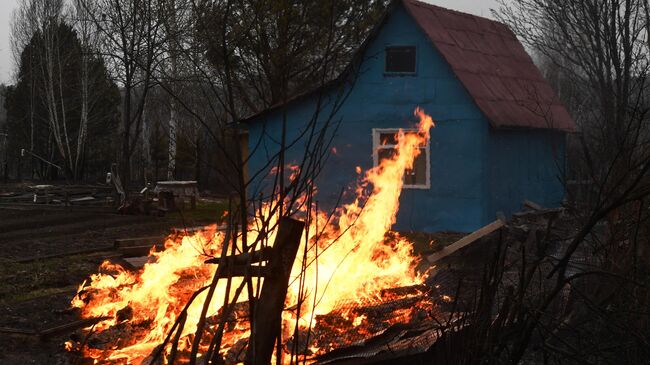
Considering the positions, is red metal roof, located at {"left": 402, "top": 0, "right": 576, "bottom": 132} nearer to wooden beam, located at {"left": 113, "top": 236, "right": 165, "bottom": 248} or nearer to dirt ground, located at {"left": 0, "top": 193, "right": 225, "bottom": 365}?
dirt ground, located at {"left": 0, "top": 193, "right": 225, "bottom": 365}

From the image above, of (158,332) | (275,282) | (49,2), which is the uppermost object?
(49,2)

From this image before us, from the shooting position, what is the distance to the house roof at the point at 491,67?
1548 centimetres

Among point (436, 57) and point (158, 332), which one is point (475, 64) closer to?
point (436, 57)

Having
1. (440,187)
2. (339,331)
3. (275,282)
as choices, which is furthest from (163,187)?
(275,282)

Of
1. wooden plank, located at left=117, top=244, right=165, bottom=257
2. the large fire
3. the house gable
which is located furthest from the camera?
the house gable

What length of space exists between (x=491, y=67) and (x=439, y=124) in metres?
2.82

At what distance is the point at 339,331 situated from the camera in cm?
572

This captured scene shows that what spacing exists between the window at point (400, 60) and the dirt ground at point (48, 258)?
20.7ft

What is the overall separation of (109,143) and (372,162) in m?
28.0

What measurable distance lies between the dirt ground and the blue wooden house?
4.08m

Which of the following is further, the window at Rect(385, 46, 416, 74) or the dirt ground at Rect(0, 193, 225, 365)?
the window at Rect(385, 46, 416, 74)

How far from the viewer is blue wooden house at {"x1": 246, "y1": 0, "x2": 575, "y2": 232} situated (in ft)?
50.1

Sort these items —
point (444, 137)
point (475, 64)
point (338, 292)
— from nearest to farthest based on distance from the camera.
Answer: point (338, 292) → point (444, 137) → point (475, 64)

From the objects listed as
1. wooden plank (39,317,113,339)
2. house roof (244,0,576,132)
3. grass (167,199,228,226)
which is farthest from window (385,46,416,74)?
wooden plank (39,317,113,339)
